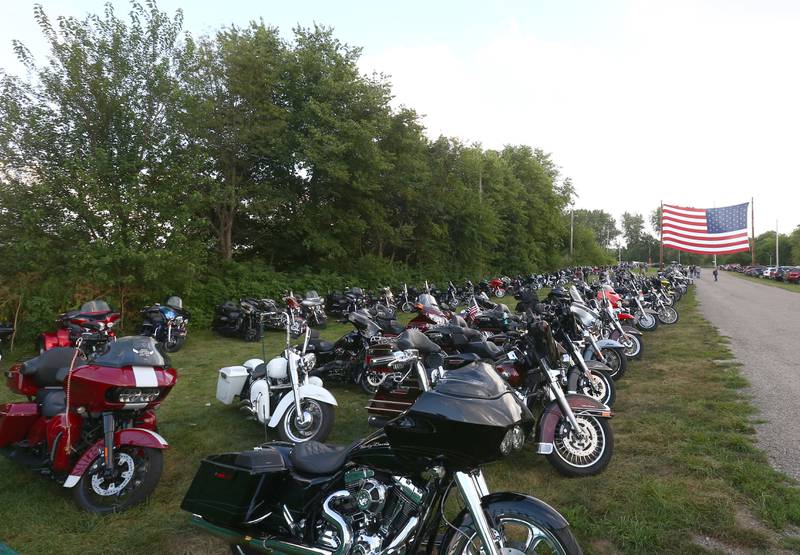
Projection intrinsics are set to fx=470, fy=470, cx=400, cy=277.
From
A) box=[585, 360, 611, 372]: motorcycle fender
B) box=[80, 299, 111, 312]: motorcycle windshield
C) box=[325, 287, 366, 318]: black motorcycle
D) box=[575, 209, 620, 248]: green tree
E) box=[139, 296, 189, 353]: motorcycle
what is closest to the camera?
box=[585, 360, 611, 372]: motorcycle fender

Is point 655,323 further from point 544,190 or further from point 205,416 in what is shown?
point 544,190

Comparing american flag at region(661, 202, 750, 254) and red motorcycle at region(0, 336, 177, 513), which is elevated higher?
american flag at region(661, 202, 750, 254)

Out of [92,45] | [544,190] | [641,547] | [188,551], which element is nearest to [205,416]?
[188,551]

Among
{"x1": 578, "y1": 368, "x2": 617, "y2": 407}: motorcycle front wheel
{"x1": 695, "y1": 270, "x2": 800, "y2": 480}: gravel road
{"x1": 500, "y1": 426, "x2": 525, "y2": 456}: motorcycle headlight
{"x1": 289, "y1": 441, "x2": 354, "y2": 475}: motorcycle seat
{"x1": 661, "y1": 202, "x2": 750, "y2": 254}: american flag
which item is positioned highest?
{"x1": 661, "y1": 202, "x2": 750, "y2": 254}: american flag

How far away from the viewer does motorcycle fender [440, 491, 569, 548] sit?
5.92ft

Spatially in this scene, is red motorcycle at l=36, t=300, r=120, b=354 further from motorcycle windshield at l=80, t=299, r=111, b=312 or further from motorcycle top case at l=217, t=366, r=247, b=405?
motorcycle top case at l=217, t=366, r=247, b=405

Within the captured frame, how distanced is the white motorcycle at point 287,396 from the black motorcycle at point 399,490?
4.96 ft

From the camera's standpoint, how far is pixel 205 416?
17.0 feet

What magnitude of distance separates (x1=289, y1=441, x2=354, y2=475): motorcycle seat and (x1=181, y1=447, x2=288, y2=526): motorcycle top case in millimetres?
87

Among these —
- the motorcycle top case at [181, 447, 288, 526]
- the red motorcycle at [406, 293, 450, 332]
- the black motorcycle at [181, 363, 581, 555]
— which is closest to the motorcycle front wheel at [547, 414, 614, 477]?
the black motorcycle at [181, 363, 581, 555]

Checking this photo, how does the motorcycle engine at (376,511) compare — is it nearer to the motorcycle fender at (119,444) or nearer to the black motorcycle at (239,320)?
the motorcycle fender at (119,444)

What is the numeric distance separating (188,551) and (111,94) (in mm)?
10112

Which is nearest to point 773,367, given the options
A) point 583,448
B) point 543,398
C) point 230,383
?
point 543,398

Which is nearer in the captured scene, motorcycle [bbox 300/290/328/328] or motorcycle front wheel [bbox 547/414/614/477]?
motorcycle front wheel [bbox 547/414/614/477]
